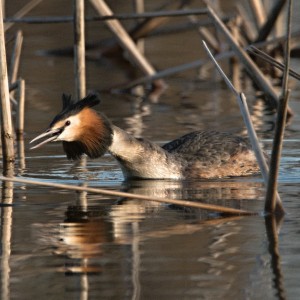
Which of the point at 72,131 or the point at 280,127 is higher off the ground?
the point at 72,131

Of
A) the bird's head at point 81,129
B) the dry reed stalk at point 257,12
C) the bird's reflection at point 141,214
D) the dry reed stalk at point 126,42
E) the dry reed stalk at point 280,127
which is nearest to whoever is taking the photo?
the dry reed stalk at point 280,127

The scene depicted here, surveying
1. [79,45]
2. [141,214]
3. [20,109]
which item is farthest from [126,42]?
[141,214]

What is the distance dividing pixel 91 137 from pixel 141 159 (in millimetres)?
553

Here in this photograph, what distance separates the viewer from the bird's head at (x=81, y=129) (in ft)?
28.3

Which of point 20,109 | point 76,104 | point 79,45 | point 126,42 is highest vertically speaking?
point 126,42

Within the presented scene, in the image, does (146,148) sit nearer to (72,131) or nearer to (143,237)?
(72,131)

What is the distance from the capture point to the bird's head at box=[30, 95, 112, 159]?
8625mm

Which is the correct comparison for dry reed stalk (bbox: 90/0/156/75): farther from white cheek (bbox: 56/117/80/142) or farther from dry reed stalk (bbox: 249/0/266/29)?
white cheek (bbox: 56/117/80/142)

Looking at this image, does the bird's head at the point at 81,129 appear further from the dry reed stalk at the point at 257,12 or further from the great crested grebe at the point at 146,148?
the dry reed stalk at the point at 257,12

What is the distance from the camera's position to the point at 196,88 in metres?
15.4

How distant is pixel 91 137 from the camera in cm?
884

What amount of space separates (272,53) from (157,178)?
26.3 feet

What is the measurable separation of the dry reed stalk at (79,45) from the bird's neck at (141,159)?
2113 millimetres

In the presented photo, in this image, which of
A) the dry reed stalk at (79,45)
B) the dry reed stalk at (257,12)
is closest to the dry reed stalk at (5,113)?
the dry reed stalk at (79,45)
